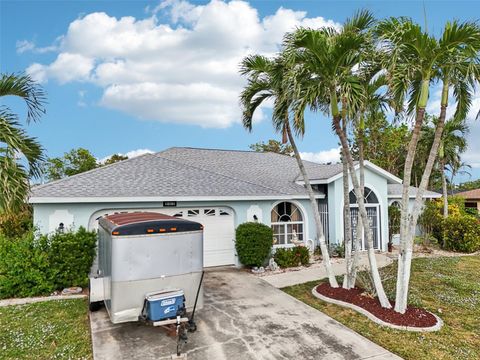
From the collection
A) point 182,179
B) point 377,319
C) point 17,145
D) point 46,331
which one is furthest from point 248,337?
point 182,179

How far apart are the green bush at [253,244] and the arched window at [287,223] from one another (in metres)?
2.11

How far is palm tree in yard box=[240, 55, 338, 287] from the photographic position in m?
8.98

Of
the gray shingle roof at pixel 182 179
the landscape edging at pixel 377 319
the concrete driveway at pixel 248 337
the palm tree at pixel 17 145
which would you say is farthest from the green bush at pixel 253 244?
the palm tree at pixel 17 145

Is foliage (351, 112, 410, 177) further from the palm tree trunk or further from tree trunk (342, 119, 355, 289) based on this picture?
the palm tree trunk

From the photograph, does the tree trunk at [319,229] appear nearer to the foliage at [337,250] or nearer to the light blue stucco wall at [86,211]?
the light blue stucco wall at [86,211]

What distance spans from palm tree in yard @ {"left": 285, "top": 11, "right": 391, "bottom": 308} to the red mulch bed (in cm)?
32

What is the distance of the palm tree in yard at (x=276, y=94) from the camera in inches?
354

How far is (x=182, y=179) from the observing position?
12961 millimetres

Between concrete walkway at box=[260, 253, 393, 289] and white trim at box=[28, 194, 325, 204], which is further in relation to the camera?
concrete walkway at box=[260, 253, 393, 289]

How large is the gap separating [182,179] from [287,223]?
17.3 ft

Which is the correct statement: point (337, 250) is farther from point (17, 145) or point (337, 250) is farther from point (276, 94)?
point (17, 145)

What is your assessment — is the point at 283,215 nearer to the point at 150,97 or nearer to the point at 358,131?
the point at 358,131

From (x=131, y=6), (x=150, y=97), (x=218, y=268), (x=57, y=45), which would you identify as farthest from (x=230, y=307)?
(x=150, y=97)

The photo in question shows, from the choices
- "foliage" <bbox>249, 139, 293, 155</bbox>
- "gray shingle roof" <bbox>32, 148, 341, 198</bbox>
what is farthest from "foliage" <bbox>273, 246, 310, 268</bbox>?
"foliage" <bbox>249, 139, 293, 155</bbox>
